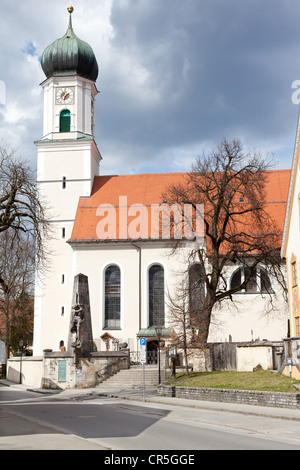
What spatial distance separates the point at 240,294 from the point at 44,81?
25.1 m

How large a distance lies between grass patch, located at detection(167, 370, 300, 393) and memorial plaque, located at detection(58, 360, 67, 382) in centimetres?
651

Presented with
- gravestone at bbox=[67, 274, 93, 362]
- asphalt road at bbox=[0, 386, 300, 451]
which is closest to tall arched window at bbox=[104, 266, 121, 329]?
gravestone at bbox=[67, 274, 93, 362]

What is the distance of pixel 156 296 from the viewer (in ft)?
141

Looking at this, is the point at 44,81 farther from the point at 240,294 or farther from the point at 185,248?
the point at 240,294

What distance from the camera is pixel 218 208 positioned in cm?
3002

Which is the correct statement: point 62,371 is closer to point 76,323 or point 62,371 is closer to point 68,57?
point 76,323

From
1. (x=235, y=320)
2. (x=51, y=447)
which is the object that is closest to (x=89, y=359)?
(x=235, y=320)

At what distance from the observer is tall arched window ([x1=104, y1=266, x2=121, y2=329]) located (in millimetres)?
42438

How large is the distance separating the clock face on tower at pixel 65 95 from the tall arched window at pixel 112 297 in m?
15.2

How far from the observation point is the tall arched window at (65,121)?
157 ft

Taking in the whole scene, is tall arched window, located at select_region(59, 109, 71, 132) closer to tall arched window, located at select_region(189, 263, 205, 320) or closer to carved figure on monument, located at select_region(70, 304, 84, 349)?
tall arched window, located at select_region(189, 263, 205, 320)
